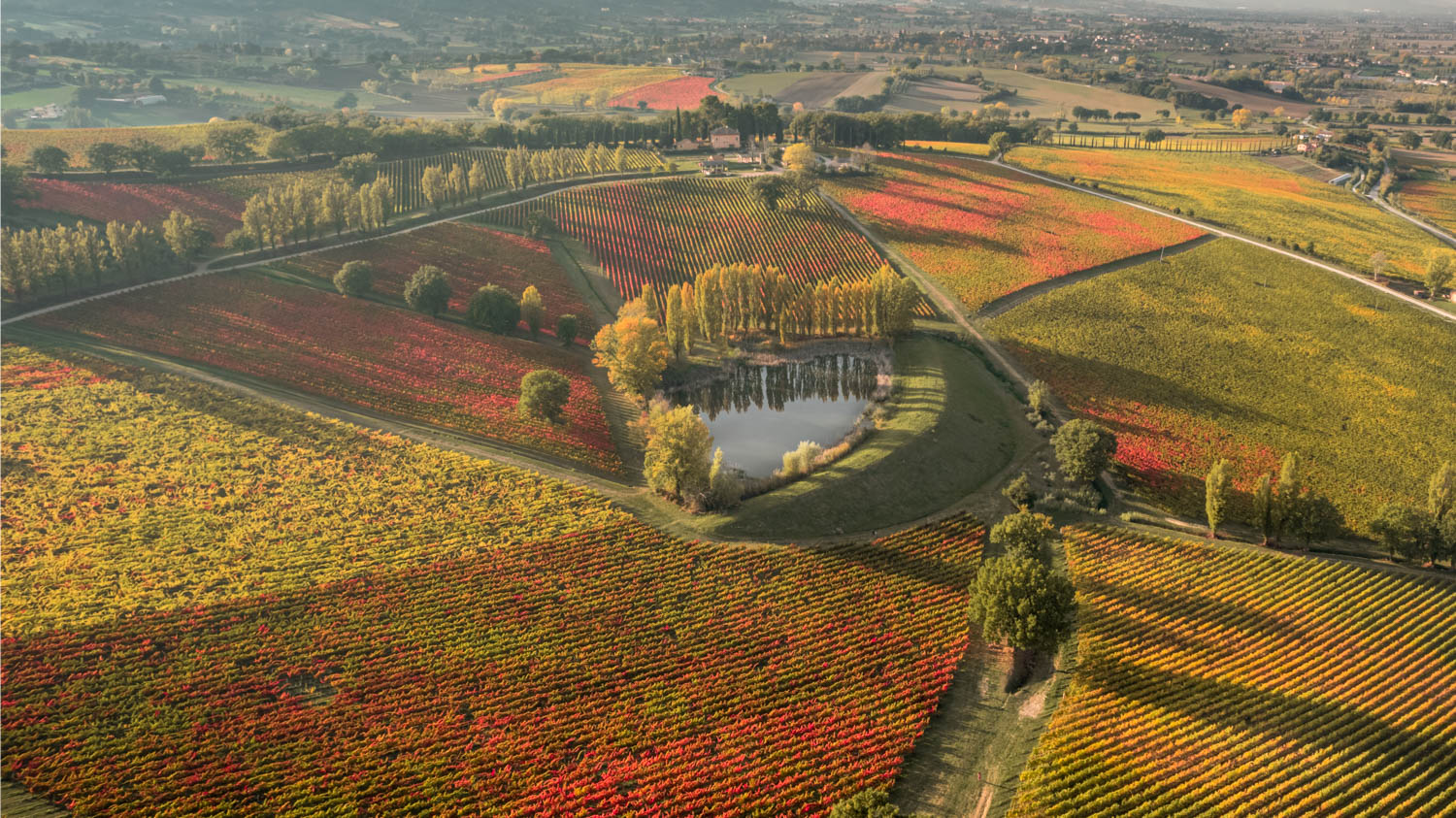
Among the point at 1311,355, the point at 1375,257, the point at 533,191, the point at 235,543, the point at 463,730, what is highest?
the point at 533,191

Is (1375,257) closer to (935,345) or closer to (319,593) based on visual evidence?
(935,345)

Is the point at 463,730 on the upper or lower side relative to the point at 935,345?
lower

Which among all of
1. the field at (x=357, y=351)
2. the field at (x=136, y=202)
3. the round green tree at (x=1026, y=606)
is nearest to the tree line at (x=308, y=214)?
the field at (x=136, y=202)

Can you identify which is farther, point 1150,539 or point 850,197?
point 850,197

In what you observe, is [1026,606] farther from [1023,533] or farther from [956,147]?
[956,147]

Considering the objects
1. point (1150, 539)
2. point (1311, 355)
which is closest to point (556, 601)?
point (1150, 539)

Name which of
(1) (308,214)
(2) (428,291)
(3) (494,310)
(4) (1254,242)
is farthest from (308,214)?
(4) (1254,242)
